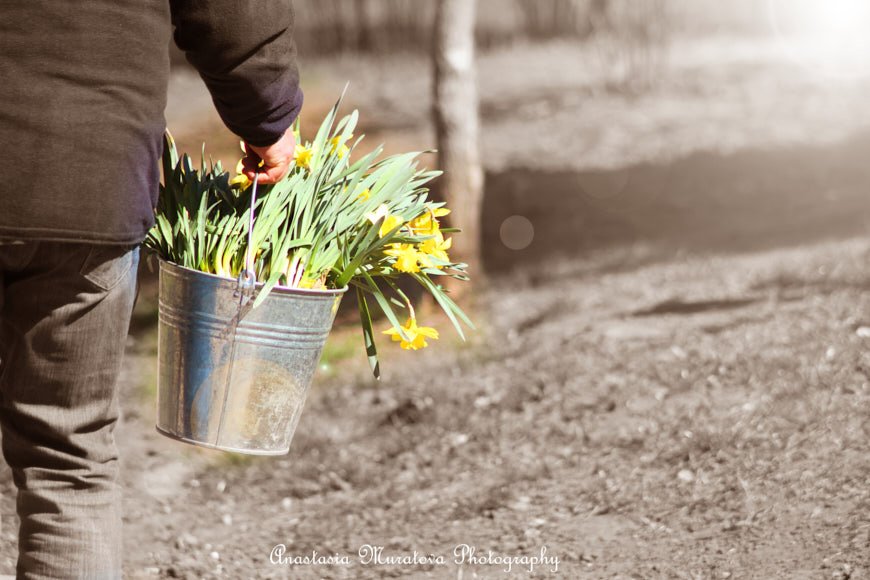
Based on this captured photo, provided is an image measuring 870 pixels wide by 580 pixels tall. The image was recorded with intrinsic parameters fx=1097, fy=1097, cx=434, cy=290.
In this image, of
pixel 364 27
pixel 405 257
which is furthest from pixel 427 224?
pixel 364 27

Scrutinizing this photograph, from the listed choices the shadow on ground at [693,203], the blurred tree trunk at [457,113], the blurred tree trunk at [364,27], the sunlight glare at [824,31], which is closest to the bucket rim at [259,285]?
the blurred tree trunk at [457,113]

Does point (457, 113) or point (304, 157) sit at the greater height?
point (457, 113)

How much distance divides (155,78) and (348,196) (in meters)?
0.70

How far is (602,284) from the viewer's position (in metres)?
6.16

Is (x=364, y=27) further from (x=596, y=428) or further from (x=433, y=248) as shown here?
(x=433, y=248)

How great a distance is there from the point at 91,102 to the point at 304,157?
0.81m

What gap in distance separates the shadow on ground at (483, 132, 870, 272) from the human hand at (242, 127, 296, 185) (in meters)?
4.48

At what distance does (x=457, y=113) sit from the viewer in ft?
18.8

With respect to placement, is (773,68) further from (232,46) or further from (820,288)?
(232,46)

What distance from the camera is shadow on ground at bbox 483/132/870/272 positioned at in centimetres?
692

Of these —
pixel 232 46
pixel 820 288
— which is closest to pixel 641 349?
pixel 820 288

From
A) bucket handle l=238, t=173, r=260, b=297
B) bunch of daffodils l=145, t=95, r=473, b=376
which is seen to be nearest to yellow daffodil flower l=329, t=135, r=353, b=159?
bunch of daffodils l=145, t=95, r=473, b=376

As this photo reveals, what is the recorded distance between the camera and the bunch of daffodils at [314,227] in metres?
2.47

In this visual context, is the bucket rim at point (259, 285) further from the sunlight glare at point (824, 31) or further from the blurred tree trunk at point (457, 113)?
the sunlight glare at point (824, 31)
